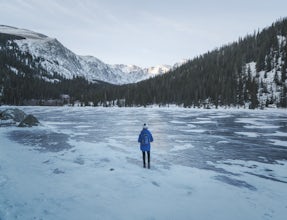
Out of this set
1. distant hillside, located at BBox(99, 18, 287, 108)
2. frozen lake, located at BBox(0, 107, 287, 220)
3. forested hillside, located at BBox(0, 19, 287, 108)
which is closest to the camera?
frozen lake, located at BBox(0, 107, 287, 220)

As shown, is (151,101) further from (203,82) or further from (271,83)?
(271,83)

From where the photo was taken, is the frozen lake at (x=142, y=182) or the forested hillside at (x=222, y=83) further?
the forested hillside at (x=222, y=83)

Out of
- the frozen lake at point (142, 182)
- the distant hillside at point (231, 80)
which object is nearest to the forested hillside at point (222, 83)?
the distant hillside at point (231, 80)

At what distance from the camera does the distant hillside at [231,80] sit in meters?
114

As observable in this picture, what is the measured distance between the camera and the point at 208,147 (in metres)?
20.2

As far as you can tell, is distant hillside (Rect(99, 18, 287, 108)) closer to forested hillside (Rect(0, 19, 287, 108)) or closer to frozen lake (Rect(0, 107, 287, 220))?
forested hillside (Rect(0, 19, 287, 108))

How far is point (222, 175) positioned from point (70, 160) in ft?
28.9

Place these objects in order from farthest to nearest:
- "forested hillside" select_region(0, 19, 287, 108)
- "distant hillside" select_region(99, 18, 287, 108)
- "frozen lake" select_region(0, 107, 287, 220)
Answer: "forested hillside" select_region(0, 19, 287, 108) < "distant hillside" select_region(99, 18, 287, 108) < "frozen lake" select_region(0, 107, 287, 220)

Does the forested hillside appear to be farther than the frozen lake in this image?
Yes

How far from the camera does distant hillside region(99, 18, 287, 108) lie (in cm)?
11351

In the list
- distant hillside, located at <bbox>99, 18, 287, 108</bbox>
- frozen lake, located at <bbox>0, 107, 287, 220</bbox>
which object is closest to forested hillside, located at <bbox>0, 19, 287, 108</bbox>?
distant hillside, located at <bbox>99, 18, 287, 108</bbox>

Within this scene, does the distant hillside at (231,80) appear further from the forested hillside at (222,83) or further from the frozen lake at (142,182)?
the frozen lake at (142,182)

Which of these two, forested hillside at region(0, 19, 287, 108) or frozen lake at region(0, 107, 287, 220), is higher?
forested hillside at region(0, 19, 287, 108)

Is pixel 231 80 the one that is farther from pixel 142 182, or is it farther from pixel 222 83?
pixel 142 182
